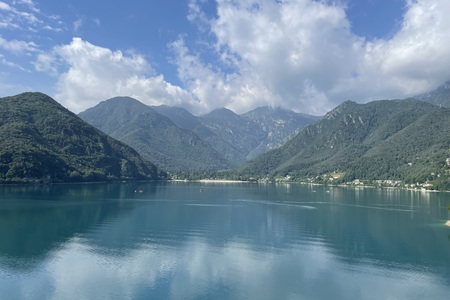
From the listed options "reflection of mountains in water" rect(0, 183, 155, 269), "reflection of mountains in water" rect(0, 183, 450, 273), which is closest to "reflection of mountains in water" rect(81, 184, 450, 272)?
"reflection of mountains in water" rect(0, 183, 450, 273)

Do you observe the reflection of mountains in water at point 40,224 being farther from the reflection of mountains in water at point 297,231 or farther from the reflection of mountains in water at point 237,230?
the reflection of mountains in water at point 297,231

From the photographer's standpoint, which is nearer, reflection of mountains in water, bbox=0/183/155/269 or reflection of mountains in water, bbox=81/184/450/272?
reflection of mountains in water, bbox=0/183/155/269

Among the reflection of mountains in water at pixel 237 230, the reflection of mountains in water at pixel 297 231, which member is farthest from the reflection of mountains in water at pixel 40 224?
the reflection of mountains in water at pixel 297 231

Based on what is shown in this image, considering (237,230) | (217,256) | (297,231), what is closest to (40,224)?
(237,230)

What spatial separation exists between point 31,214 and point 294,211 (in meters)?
58.7

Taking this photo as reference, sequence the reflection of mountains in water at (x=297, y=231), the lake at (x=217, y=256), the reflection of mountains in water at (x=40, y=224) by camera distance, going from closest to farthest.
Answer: the lake at (x=217, y=256), the reflection of mountains in water at (x=40, y=224), the reflection of mountains in water at (x=297, y=231)

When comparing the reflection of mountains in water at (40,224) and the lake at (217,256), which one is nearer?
the lake at (217,256)

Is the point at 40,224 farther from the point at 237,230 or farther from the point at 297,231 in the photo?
the point at 297,231

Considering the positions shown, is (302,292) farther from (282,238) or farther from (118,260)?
(282,238)

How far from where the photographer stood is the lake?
125 ft

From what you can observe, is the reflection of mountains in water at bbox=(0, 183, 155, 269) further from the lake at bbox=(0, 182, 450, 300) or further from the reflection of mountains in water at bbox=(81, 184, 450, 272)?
the reflection of mountains in water at bbox=(81, 184, 450, 272)

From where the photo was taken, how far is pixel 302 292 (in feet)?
125

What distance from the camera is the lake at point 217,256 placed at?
1500 inches

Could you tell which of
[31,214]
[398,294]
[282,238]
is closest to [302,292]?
[398,294]
